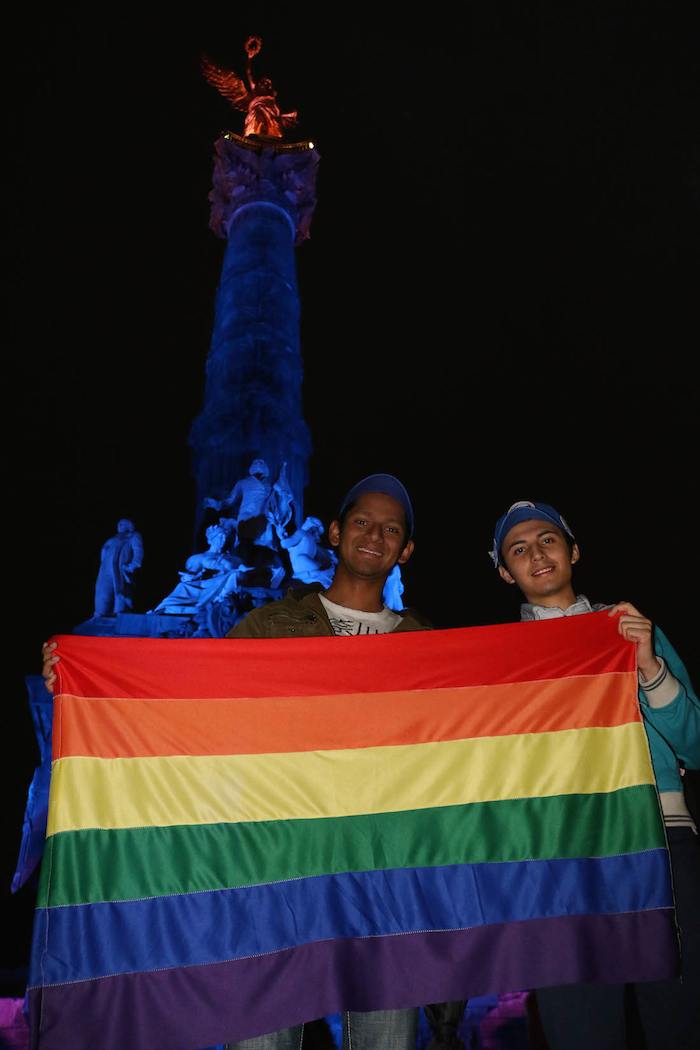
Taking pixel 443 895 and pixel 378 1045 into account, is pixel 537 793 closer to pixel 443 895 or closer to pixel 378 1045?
pixel 443 895

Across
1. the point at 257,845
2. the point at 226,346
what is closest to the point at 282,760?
the point at 257,845

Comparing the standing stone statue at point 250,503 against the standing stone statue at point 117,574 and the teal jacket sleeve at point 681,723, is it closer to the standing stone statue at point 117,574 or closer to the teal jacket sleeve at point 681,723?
the standing stone statue at point 117,574

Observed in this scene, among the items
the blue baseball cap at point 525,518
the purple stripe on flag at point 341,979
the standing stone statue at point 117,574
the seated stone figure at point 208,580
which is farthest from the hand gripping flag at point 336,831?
the standing stone statue at point 117,574

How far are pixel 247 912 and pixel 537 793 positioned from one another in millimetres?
1492

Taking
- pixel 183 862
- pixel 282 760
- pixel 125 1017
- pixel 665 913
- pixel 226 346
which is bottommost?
pixel 125 1017

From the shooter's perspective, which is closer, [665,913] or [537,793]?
[665,913]

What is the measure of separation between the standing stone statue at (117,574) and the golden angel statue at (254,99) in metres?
21.7

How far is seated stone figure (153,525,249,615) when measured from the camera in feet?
63.9

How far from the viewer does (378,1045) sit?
336 centimetres

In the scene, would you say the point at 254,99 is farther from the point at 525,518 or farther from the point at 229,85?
the point at 525,518

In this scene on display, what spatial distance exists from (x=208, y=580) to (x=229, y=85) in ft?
91.4

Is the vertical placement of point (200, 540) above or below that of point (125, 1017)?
above

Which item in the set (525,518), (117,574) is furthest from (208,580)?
(525,518)

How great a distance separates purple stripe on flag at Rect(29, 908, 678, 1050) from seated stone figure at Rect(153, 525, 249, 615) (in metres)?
16.1
